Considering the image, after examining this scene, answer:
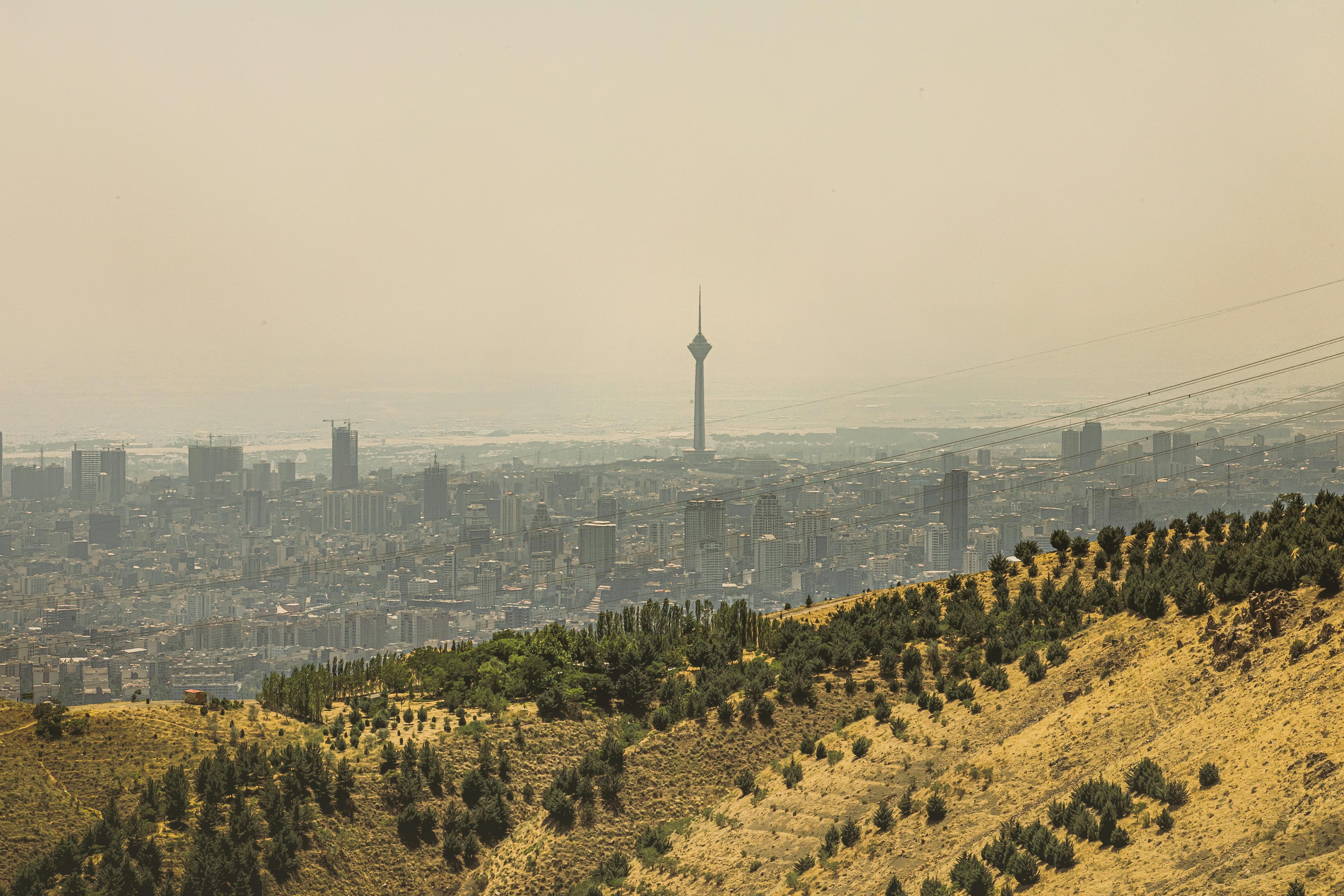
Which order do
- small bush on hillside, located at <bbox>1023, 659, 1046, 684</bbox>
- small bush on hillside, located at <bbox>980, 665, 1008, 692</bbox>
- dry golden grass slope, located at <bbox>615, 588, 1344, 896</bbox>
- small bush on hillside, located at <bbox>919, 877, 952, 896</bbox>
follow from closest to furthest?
dry golden grass slope, located at <bbox>615, 588, 1344, 896</bbox> → small bush on hillside, located at <bbox>919, 877, 952, 896</bbox> → small bush on hillside, located at <bbox>1023, 659, 1046, 684</bbox> → small bush on hillside, located at <bbox>980, 665, 1008, 692</bbox>

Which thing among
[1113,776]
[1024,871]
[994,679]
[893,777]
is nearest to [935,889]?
[1024,871]

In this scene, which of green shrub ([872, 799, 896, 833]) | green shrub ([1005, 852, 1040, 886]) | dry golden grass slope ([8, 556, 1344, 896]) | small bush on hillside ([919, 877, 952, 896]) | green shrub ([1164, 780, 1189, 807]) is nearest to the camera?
dry golden grass slope ([8, 556, 1344, 896])

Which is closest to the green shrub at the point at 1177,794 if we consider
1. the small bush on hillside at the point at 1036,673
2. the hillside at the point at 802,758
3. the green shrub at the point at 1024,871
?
the hillside at the point at 802,758

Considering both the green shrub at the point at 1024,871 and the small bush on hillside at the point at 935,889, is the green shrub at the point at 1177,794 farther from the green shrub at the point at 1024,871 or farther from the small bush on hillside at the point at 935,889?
the small bush on hillside at the point at 935,889

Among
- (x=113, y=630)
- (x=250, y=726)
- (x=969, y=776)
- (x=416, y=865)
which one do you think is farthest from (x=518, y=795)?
(x=113, y=630)

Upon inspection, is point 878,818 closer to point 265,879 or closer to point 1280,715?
point 1280,715

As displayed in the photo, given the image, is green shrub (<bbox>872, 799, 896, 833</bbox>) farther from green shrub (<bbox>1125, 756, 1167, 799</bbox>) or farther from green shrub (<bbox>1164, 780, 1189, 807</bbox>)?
green shrub (<bbox>1164, 780, 1189, 807</bbox>)

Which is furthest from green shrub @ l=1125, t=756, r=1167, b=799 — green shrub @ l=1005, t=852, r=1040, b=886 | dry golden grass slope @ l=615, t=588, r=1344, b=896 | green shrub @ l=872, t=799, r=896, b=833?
green shrub @ l=872, t=799, r=896, b=833
